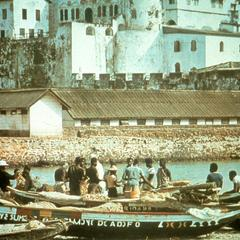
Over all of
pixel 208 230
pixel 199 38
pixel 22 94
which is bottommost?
pixel 208 230

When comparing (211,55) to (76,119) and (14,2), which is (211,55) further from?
(76,119)

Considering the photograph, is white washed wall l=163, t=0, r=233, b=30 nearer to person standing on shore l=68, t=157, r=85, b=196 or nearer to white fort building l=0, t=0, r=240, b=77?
white fort building l=0, t=0, r=240, b=77

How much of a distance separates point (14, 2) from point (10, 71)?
4869 mm

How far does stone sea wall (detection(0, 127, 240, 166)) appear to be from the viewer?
24297 millimetres

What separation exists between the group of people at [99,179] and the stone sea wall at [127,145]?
9582 mm

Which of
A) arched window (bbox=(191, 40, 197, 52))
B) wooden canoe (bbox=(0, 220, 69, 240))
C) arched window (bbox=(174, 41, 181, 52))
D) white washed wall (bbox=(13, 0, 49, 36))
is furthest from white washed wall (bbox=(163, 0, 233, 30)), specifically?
wooden canoe (bbox=(0, 220, 69, 240))

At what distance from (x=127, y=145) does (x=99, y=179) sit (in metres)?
11.6

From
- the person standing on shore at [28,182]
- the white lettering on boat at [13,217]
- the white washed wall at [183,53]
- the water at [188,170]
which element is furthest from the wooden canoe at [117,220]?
the white washed wall at [183,53]

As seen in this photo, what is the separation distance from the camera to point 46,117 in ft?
85.2

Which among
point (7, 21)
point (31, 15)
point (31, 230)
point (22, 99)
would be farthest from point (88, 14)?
point (31, 230)

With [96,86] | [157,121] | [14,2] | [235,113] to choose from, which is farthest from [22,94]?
[14,2]

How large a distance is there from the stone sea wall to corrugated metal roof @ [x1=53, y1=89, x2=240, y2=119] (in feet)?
3.25

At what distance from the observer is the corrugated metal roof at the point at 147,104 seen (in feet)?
91.7

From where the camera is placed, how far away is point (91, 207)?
1290 cm
